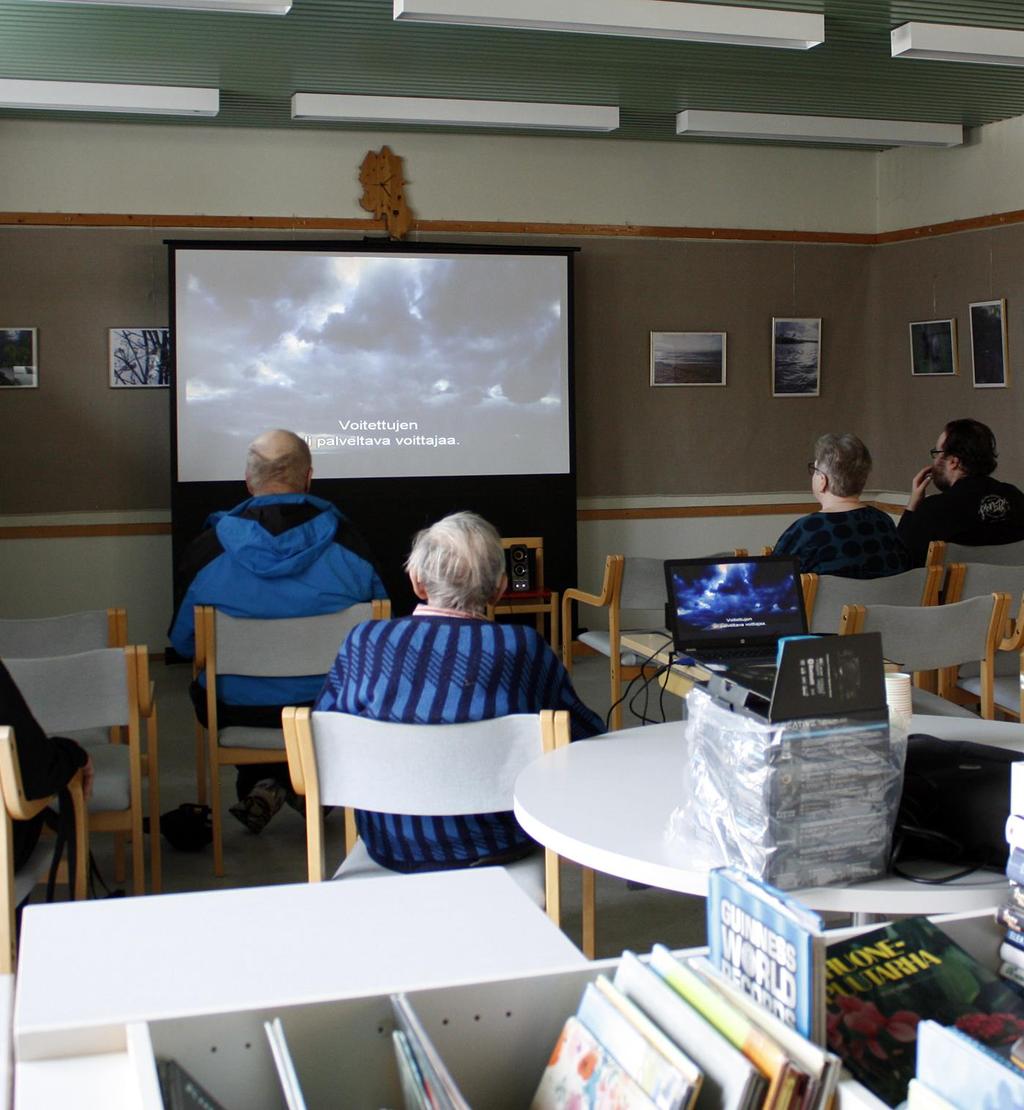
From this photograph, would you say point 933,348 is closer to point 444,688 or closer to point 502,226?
point 502,226

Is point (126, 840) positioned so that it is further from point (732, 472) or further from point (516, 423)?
point (732, 472)

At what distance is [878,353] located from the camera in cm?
872

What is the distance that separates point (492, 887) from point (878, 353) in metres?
7.70

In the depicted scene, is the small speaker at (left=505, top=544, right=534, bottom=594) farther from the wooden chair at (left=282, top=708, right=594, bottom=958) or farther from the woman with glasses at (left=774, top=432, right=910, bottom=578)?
the wooden chair at (left=282, top=708, right=594, bottom=958)

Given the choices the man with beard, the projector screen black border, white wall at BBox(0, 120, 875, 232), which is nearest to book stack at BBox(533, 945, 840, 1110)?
the man with beard

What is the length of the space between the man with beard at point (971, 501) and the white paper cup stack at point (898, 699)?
382 centimetres

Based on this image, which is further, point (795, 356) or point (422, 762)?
point (795, 356)

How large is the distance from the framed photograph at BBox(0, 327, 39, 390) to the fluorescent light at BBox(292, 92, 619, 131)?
1995mm

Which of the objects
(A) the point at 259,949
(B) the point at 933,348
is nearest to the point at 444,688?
(A) the point at 259,949

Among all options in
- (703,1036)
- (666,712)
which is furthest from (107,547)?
(703,1036)

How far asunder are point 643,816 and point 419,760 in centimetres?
51

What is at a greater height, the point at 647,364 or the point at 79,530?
the point at 647,364

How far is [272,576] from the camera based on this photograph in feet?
13.5

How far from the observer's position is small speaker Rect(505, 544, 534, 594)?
6.84 meters
